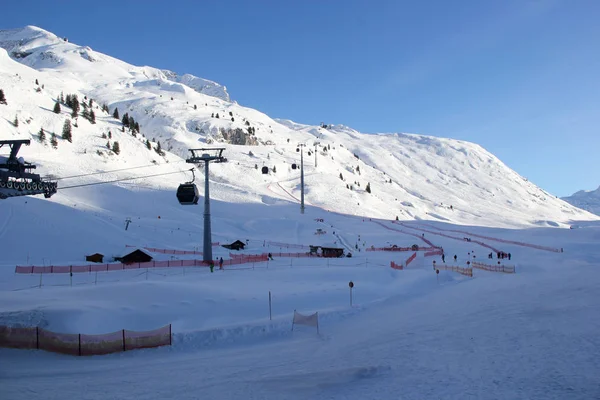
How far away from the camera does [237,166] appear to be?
108 meters

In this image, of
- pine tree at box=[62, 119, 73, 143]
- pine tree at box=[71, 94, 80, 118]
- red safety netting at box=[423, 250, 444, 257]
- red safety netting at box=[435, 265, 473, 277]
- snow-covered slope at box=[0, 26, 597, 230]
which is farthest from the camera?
pine tree at box=[71, 94, 80, 118]

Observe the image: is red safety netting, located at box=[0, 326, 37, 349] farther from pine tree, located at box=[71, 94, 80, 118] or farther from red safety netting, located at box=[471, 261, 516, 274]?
pine tree, located at box=[71, 94, 80, 118]

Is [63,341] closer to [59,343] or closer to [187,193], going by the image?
[59,343]

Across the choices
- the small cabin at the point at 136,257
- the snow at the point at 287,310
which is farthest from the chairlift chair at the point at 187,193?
the small cabin at the point at 136,257

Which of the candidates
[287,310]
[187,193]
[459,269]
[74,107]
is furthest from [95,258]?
[74,107]

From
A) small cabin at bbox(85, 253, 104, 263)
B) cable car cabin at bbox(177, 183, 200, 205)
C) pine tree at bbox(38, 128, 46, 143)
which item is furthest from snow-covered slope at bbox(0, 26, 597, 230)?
cable car cabin at bbox(177, 183, 200, 205)

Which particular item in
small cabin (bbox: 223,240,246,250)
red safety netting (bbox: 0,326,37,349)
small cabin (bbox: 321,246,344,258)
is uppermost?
small cabin (bbox: 223,240,246,250)

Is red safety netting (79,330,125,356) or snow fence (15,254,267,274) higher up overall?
snow fence (15,254,267,274)

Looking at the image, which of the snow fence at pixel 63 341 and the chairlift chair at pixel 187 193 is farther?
the chairlift chair at pixel 187 193

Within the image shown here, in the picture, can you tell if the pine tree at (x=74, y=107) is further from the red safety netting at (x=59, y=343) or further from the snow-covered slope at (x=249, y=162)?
the red safety netting at (x=59, y=343)

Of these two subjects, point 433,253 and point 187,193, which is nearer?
point 187,193

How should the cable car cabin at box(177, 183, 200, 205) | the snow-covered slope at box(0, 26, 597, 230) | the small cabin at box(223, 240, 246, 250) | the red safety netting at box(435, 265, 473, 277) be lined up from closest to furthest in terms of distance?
the cable car cabin at box(177, 183, 200, 205) → the red safety netting at box(435, 265, 473, 277) → the small cabin at box(223, 240, 246, 250) → the snow-covered slope at box(0, 26, 597, 230)

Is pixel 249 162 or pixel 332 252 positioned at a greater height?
pixel 249 162

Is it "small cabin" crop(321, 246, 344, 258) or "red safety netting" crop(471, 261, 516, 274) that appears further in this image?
"small cabin" crop(321, 246, 344, 258)
